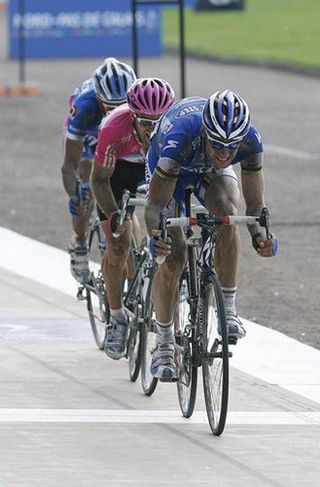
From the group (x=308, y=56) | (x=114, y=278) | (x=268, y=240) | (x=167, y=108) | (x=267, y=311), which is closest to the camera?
(x=268, y=240)

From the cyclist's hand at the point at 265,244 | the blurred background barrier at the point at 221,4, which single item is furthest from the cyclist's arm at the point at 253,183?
the blurred background barrier at the point at 221,4

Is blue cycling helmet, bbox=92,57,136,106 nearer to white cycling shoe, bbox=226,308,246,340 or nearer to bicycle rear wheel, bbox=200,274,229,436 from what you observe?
white cycling shoe, bbox=226,308,246,340

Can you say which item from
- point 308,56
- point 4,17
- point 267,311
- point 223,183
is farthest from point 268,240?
point 4,17

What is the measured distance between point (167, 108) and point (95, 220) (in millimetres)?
1858

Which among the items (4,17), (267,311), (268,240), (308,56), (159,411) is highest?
(268,240)

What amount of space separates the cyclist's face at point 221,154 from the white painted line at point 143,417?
131cm

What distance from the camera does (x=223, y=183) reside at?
28.8ft

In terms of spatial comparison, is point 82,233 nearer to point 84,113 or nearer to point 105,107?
point 84,113

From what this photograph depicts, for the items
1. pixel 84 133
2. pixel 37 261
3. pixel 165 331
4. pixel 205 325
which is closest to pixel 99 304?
pixel 84 133

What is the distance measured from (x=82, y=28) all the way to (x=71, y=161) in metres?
27.0

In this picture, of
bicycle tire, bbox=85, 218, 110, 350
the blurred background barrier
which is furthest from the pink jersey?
the blurred background barrier

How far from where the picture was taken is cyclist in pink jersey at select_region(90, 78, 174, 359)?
30.1ft

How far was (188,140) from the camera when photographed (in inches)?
329

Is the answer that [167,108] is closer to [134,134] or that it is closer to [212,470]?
[134,134]
